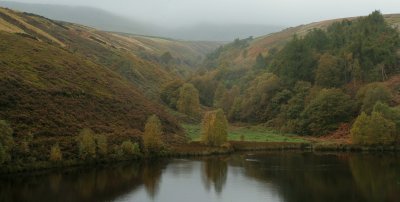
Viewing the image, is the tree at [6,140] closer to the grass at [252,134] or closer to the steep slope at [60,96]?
the steep slope at [60,96]

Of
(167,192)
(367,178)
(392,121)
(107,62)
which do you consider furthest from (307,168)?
(107,62)

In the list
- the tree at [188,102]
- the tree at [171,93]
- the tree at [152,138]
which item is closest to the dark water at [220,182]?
the tree at [152,138]

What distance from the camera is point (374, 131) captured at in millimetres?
111312

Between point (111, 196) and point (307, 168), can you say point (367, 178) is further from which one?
point (111, 196)

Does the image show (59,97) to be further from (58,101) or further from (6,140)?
(6,140)

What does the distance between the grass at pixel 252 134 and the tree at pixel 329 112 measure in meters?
7.89

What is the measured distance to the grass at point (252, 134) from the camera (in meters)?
125

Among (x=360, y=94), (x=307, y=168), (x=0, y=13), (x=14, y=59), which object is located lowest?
(x=307, y=168)

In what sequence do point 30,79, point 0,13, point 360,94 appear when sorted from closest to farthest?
1. point 30,79
2. point 360,94
3. point 0,13

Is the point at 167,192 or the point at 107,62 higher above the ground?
the point at 107,62

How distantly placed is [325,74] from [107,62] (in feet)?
294

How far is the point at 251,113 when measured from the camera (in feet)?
552

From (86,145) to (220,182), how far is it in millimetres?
28055

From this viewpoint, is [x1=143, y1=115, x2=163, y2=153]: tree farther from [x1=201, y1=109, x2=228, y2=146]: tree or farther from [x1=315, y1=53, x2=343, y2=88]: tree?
[x1=315, y1=53, x2=343, y2=88]: tree
